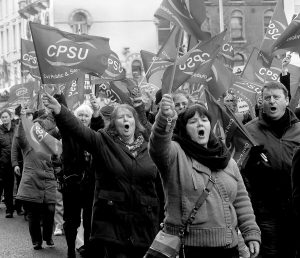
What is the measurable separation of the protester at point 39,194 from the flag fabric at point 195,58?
6.39ft

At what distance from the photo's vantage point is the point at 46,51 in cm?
871

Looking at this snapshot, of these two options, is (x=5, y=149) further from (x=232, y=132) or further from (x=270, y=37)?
(x=232, y=132)

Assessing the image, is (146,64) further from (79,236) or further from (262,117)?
(262,117)

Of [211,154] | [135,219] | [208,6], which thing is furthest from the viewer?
[208,6]

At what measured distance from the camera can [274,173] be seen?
6.86 meters

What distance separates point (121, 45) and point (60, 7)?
4.98 metres

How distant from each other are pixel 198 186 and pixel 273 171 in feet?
6.20

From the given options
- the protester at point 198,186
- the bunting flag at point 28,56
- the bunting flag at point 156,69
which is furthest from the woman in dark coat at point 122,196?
the bunting flag at point 28,56

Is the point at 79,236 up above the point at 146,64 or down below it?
below

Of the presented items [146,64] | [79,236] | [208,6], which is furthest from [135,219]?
[208,6]

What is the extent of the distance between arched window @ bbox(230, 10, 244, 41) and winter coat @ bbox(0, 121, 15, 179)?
38.5 m

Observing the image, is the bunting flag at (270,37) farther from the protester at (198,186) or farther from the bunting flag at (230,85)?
the protester at (198,186)

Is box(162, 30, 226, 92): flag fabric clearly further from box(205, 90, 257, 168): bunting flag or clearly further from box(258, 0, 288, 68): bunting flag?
box(258, 0, 288, 68): bunting flag

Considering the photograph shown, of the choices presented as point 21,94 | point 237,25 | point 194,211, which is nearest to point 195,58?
point 194,211
